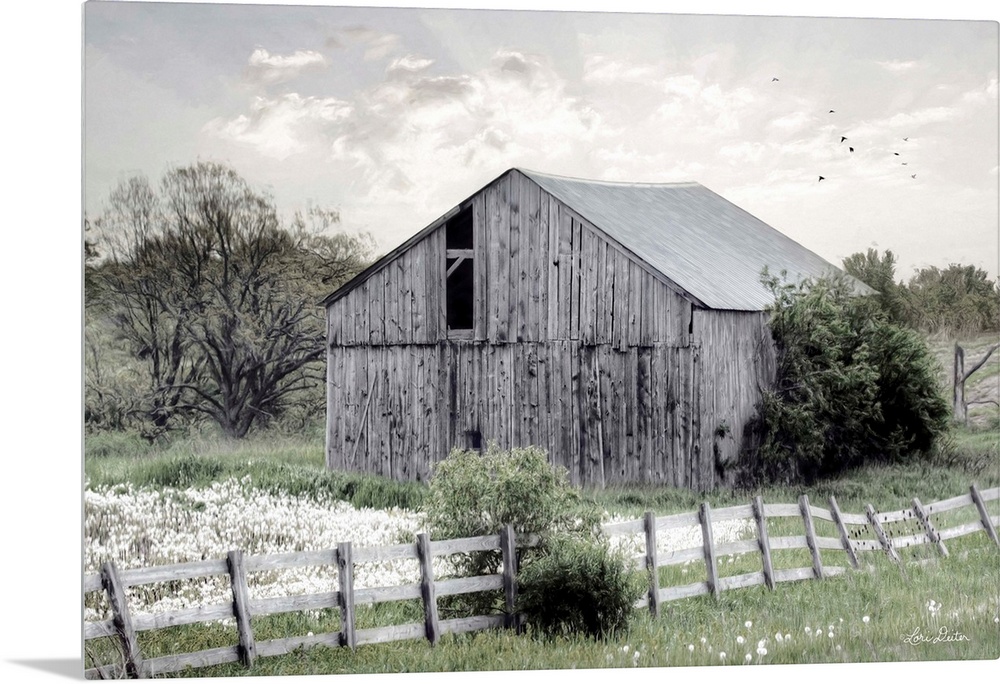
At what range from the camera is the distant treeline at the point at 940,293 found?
9.91 m

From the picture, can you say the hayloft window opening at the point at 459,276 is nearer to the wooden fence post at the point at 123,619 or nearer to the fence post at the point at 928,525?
the fence post at the point at 928,525

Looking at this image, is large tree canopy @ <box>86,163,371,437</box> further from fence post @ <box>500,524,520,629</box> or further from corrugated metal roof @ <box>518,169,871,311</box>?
fence post @ <box>500,524,520,629</box>

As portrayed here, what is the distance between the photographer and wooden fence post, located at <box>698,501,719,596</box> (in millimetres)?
9492

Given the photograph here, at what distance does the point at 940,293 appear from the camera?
1009cm

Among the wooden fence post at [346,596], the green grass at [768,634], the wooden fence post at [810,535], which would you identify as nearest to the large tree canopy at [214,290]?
the wooden fence post at [346,596]

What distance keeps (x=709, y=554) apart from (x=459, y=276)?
412 centimetres

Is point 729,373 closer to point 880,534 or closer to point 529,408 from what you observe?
point 529,408

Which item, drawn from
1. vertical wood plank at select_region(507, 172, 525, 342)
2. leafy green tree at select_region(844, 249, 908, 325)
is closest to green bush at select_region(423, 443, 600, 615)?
vertical wood plank at select_region(507, 172, 525, 342)

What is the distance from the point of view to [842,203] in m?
9.97

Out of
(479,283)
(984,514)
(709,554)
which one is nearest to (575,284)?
(479,283)

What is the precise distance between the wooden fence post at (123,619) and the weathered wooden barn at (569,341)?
342 centimetres

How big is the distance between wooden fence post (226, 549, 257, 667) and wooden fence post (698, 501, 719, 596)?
3611 millimetres

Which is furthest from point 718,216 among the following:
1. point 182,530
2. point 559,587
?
point 182,530

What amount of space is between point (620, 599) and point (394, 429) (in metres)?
3.88
